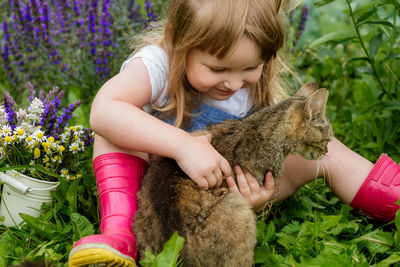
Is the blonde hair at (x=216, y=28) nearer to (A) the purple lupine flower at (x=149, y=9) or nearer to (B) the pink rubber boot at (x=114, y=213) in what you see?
(B) the pink rubber boot at (x=114, y=213)

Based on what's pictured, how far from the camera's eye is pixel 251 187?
2254 millimetres

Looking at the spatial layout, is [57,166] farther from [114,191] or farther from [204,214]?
[204,214]

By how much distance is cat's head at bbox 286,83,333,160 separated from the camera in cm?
218

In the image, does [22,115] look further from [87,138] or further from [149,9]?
[149,9]

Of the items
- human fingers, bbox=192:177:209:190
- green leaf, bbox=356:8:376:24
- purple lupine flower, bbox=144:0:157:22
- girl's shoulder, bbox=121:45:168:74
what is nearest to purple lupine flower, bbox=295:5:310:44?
green leaf, bbox=356:8:376:24

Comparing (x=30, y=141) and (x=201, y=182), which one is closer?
(x=201, y=182)

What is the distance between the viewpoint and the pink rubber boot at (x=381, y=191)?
2.47 meters

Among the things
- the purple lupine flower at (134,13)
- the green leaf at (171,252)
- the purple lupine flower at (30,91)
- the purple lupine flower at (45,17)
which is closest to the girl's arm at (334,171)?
the green leaf at (171,252)

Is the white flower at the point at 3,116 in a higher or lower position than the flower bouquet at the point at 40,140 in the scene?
higher

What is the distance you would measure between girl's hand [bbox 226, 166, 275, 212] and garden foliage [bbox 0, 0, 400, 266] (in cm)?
18

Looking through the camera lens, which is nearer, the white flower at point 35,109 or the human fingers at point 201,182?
the human fingers at point 201,182

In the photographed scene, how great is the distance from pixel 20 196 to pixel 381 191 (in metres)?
2.02

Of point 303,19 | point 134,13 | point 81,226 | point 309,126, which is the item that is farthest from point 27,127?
point 303,19

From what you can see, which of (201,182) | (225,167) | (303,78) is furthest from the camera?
(303,78)
